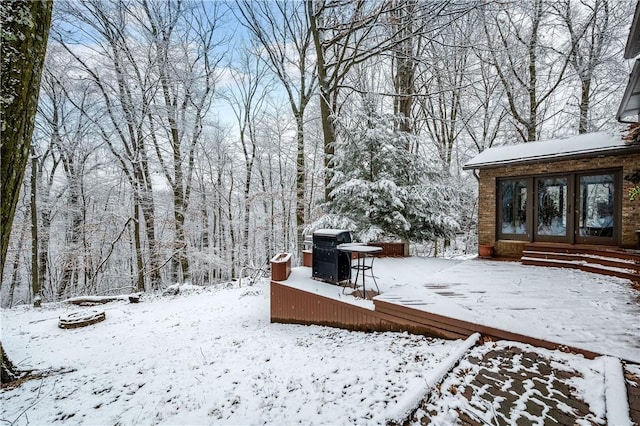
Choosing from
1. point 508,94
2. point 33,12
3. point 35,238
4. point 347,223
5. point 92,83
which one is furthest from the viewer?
point 508,94

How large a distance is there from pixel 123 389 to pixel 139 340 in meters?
2.58

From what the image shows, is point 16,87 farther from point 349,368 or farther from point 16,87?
point 349,368

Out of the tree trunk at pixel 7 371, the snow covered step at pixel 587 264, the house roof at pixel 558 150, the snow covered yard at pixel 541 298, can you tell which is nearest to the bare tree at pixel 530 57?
the house roof at pixel 558 150

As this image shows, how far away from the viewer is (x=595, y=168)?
6.69 meters

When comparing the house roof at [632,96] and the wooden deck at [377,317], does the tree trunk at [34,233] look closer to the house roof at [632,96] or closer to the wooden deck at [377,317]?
the wooden deck at [377,317]

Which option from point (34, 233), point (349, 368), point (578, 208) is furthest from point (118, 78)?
point (578, 208)

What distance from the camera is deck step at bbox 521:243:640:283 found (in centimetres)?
553

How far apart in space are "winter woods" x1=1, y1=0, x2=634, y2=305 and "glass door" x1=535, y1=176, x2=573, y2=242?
2.17 meters

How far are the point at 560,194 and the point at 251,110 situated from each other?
1435 cm

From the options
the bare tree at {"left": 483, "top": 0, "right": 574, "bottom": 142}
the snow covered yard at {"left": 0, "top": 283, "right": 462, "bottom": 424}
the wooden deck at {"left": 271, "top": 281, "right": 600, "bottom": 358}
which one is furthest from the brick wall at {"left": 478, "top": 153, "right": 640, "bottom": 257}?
the bare tree at {"left": 483, "top": 0, "right": 574, "bottom": 142}

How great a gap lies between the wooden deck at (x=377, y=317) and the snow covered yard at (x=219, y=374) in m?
0.18

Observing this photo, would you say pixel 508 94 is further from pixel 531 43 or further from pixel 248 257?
pixel 248 257

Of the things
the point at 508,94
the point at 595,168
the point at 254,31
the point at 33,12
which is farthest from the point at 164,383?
the point at 508,94

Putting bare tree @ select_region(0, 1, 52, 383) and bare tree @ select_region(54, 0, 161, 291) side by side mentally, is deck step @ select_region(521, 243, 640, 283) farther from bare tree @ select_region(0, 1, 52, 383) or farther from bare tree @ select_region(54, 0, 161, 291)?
bare tree @ select_region(54, 0, 161, 291)
